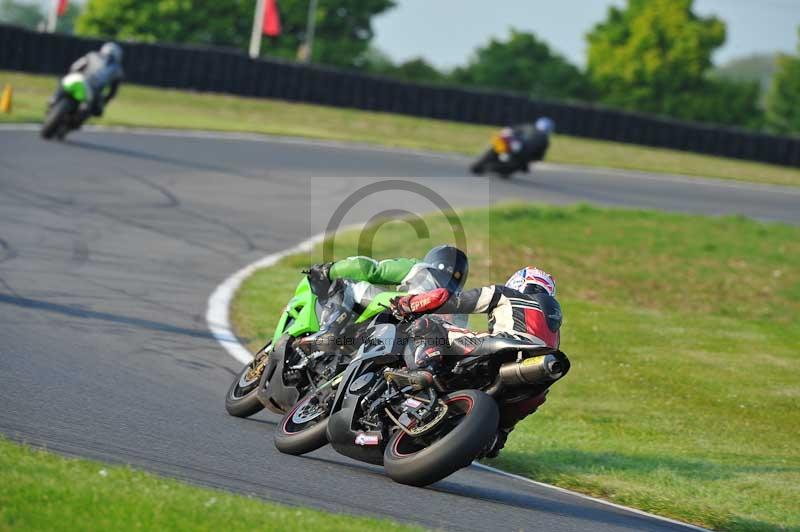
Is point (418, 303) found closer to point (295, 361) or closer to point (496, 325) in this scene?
point (496, 325)

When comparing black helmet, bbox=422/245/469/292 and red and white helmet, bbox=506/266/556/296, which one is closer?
red and white helmet, bbox=506/266/556/296

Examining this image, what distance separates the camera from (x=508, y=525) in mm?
5969

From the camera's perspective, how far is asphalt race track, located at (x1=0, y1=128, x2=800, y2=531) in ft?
20.6

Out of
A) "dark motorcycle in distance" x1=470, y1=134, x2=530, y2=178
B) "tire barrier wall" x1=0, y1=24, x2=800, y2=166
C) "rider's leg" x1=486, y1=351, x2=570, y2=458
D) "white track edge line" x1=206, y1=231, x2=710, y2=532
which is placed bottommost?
"white track edge line" x1=206, y1=231, x2=710, y2=532

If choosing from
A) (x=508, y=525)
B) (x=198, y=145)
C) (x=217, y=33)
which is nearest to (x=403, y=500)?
(x=508, y=525)

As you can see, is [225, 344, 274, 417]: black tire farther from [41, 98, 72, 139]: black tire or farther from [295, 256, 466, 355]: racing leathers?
[41, 98, 72, 139]: black tire

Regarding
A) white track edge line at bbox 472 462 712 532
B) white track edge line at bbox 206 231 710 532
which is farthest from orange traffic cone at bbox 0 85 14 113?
white track edge line at bbox 472 462 712 532

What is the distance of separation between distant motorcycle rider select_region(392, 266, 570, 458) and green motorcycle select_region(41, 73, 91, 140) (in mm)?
14246

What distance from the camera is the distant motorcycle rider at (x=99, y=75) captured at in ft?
66.2

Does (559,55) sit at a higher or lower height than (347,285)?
higher

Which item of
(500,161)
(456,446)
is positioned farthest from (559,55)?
(456,446)

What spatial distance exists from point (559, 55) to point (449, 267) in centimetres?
6113

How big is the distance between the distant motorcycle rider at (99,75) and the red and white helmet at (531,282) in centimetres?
1442

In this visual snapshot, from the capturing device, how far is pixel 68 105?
65.1 feet
